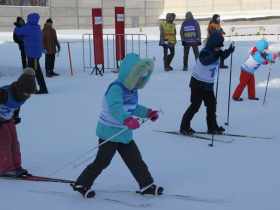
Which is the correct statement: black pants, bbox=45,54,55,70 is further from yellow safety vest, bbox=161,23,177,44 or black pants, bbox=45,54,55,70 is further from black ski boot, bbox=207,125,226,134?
black ski boot, bbox=207,125,226,134

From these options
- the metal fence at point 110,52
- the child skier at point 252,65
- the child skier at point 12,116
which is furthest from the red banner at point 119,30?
the child skier at point 12,116

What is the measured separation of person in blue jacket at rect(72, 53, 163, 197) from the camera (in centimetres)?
289

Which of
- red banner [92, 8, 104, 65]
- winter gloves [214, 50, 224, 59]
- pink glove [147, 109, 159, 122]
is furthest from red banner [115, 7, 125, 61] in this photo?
pink glove [147, 109, 159, 122]

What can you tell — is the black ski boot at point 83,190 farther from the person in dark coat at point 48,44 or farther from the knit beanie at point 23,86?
the person in dark coat at point 48,44

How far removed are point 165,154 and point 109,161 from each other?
4.60 feet

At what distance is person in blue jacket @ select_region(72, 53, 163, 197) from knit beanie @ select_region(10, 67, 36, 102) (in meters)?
0.78

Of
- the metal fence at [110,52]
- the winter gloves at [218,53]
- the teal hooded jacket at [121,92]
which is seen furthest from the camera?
the metal fence at [110,52]

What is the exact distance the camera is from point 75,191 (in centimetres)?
329

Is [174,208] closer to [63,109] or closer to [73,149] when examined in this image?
[73,149]

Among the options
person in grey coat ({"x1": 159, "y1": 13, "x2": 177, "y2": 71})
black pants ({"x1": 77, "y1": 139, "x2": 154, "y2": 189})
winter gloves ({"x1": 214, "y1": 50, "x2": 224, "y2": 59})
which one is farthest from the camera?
person in grey coat ({"x1": 159, "y1": 13, "x2": 177, "y2": 71})

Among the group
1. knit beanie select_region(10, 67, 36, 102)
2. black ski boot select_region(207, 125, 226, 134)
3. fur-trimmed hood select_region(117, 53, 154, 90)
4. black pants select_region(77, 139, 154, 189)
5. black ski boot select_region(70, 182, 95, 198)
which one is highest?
fur-trimmed hood select_region(117, 53, 154, 90)

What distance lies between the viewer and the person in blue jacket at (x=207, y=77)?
471 cm

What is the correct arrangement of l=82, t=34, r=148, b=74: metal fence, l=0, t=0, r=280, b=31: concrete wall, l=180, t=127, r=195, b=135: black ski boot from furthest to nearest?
1. l=0, t=0, r=280, b=31: concrete wall
2. l=82, t=34, r=148, b=74: metal fence
3. l=180, t=127, r=195, b=135: black ski boot

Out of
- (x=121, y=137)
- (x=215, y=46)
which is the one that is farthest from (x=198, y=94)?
(x=121, y=137)
